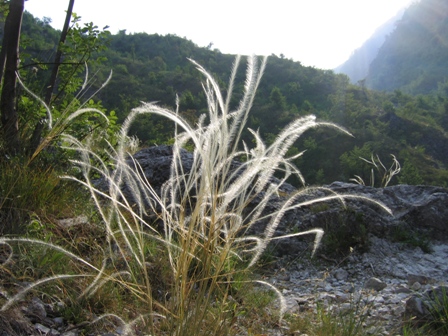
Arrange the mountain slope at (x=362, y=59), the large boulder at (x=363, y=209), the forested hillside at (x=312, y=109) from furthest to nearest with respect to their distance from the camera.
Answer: the mountain slope at (x=362, y=59)
the forested hillside at (x=312, y=109)
the large boulder at (x=363, y=209)

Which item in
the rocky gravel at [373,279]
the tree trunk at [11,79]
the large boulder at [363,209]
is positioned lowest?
the rocky gravel at [373,279]

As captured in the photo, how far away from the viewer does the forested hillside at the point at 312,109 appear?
2622 centimetres

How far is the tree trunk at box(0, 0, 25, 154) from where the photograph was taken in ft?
10.9

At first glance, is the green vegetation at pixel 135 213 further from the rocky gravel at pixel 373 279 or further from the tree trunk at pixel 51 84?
the rocky gravel at pixel 373 279

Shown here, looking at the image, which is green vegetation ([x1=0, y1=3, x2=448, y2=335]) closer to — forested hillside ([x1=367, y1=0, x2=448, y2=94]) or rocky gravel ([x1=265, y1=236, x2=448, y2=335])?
rocky gravel ([x1=265, y1=236, x2=448, y2=335])

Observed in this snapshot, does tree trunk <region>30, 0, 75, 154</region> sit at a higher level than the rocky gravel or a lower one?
higher

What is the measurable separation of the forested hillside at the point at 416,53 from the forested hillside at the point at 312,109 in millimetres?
44908

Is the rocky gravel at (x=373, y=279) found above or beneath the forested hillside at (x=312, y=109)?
beneath

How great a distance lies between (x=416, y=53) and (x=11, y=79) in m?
126

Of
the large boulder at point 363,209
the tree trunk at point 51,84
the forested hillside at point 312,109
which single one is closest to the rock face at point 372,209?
the large boulder at point 363,209

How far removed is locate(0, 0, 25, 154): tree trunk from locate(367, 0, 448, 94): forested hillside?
92.3m

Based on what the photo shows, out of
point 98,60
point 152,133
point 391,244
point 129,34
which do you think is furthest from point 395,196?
point 129,34

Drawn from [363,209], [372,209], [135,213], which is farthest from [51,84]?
[372,209]

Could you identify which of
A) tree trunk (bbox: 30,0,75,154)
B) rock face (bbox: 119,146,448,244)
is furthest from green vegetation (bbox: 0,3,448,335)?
rock face (bbox: 119,146,448,244)
